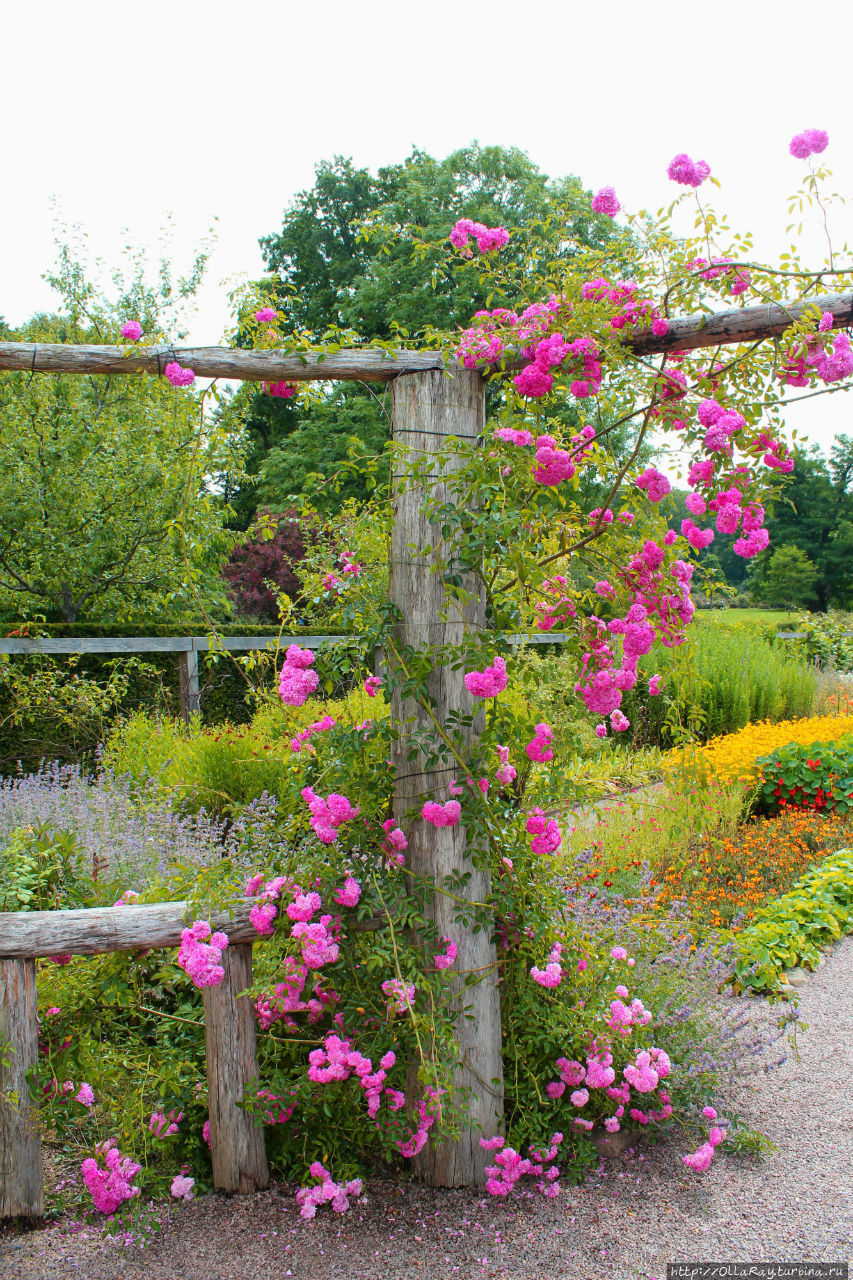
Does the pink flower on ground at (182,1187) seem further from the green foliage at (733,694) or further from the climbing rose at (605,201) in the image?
the green foliage at (733,694)

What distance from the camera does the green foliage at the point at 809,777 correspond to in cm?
554

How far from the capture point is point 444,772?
2.26 meters

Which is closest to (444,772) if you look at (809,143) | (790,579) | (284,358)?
(284,358)

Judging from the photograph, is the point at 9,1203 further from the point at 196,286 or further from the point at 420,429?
the point at 196,286

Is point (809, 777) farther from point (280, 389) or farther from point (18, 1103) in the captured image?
point (18, 1103)

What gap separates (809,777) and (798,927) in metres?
2.03

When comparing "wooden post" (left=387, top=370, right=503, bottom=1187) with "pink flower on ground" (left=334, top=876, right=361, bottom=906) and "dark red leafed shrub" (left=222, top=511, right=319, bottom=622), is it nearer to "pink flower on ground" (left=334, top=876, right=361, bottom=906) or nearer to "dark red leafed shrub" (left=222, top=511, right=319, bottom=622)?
"pink flower on ground" (left=334, top=876, right=361, bottom=906)

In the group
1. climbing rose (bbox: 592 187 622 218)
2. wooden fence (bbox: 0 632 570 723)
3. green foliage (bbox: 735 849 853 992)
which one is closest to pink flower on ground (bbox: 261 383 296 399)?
climbing rose (bbox: 592 187 622 218)

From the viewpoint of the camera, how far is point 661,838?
A: 4793mm

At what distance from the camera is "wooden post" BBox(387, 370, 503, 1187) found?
223 centimetres

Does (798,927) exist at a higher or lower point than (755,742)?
lower

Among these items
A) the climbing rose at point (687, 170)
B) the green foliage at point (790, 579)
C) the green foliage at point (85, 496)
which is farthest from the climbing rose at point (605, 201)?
the green foliage at point (790, 579)

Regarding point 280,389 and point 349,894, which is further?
point 280,389

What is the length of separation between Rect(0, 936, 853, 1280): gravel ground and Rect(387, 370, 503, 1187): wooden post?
0.18 meters
